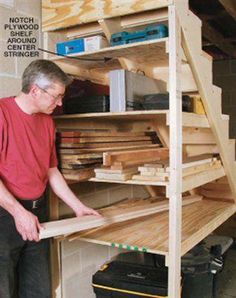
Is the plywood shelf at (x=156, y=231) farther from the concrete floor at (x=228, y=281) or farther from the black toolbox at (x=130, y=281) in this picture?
the concrete floor at (x=228, y=281)

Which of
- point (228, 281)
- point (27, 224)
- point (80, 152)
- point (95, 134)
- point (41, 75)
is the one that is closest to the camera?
point (27, 224)

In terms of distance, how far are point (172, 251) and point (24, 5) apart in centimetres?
176

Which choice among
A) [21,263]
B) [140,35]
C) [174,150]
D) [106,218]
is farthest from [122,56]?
[21,263]

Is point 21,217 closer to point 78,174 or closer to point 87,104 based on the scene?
point 78,174

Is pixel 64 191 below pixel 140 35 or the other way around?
below

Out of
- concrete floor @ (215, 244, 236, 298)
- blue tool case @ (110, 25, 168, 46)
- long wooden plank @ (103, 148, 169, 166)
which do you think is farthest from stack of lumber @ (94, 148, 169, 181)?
concrete floor @ (215, 244, 236, 298)

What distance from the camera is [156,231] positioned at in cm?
229

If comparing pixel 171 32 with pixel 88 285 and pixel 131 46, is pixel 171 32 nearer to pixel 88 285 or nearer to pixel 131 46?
pixel 131 46

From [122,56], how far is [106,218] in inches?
41.0

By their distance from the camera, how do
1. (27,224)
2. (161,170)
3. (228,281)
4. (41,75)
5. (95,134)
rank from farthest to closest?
(228,281)
(95,134)
(161,170)
(41,75)
(27,224)

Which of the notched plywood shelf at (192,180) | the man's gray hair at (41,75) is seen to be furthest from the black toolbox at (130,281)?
the man's gray hair at (41,75)

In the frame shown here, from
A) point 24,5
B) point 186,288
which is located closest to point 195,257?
point 186,288

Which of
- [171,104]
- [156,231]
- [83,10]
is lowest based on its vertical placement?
[156,231]

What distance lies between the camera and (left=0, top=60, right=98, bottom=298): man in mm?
1724
